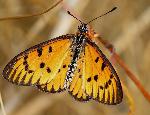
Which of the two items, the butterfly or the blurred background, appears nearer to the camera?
the butterfly

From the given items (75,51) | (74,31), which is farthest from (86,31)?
(74,31)

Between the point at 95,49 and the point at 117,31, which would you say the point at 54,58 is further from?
the point at 117,31

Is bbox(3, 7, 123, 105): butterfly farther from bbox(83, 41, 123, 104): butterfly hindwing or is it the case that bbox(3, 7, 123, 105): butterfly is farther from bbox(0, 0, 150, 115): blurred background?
bbox(0, 0, 150, 115): blurred background

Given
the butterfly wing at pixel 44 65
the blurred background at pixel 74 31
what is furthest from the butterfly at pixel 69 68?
the blurred background at pixel 74 31

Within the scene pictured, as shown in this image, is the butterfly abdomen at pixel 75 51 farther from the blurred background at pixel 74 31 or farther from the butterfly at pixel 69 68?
the blurred background at pixel 74 31

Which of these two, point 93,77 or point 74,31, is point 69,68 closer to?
point 93,77

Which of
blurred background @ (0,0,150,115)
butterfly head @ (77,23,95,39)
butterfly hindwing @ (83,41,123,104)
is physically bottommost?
butterfly hindwing @ (83,41,123,104)

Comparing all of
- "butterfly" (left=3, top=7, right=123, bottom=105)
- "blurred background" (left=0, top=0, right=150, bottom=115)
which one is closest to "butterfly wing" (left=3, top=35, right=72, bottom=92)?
"butterfly" (left=3, top=7, right=123, bottom=105)
